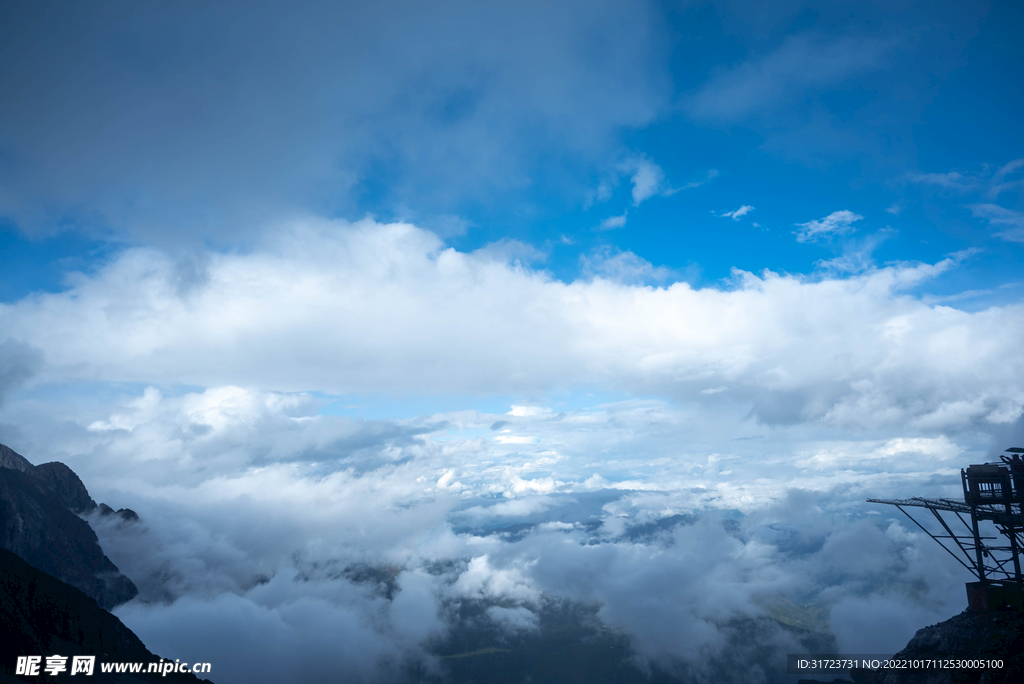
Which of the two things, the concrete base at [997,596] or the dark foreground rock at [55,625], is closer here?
the concrete base at [997,596]

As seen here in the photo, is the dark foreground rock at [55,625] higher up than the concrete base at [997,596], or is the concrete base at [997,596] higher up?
the concrete base at [997,596]

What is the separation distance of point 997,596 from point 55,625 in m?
180

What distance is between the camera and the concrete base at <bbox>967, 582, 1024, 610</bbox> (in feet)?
207

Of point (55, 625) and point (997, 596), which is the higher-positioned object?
point (997, 596)

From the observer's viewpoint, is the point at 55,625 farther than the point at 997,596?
Yes

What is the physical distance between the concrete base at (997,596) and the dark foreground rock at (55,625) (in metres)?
143

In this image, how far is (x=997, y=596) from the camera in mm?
64562

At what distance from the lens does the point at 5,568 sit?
10050 cm

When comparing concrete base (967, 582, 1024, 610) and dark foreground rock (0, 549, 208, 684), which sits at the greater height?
concrete base (967, 582, 1024, 610)

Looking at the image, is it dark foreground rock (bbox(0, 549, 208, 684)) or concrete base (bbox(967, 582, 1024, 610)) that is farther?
dark foreground rock (bbox(0, 549, 208, 684))

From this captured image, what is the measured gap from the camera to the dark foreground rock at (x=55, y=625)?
79.6 m

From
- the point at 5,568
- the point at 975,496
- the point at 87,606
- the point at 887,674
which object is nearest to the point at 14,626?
the point at 5,568

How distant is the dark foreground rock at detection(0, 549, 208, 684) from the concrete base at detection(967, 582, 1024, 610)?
142720 millimetres

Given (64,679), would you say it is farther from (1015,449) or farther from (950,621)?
(1015,449)
